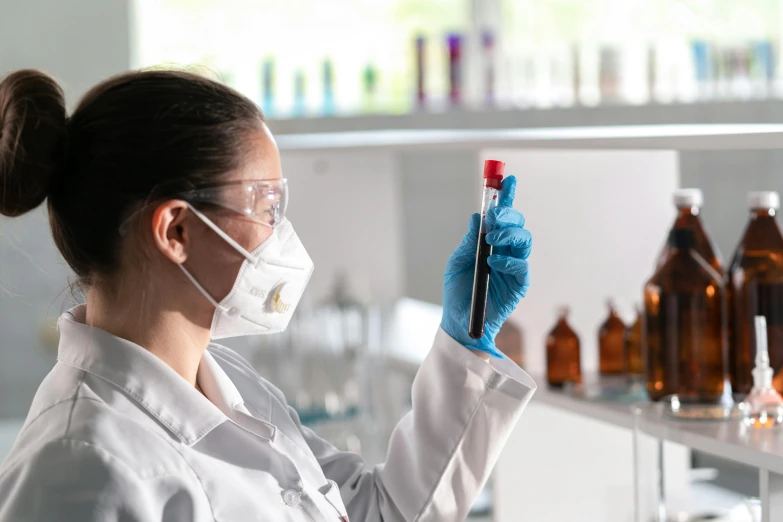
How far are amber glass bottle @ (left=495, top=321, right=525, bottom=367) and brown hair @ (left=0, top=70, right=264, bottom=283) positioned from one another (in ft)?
2.21

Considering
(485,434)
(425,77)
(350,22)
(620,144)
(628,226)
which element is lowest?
(485,434)

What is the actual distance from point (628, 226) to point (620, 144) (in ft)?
1.58

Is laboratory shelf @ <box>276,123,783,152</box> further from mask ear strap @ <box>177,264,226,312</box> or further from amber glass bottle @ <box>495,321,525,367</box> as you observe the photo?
mask ear strap @ <box>177,264,226,312</box>

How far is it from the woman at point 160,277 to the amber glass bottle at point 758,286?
0.87 feet

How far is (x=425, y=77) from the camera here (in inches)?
114

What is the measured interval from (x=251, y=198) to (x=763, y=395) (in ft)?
1.98

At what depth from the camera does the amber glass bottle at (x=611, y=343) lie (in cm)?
139

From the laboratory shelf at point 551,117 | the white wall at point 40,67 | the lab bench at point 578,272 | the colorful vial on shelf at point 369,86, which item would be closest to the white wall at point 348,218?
the laboratory shelf at point 551,117

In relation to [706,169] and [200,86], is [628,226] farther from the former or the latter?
[706,169]

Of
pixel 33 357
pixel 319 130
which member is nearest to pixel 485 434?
pixel 319 130

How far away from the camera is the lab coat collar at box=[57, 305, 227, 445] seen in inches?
38.2

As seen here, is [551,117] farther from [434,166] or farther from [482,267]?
[482,267]

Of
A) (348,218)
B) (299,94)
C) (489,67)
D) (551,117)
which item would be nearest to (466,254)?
(348,218)

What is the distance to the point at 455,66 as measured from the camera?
2855 millimetres
